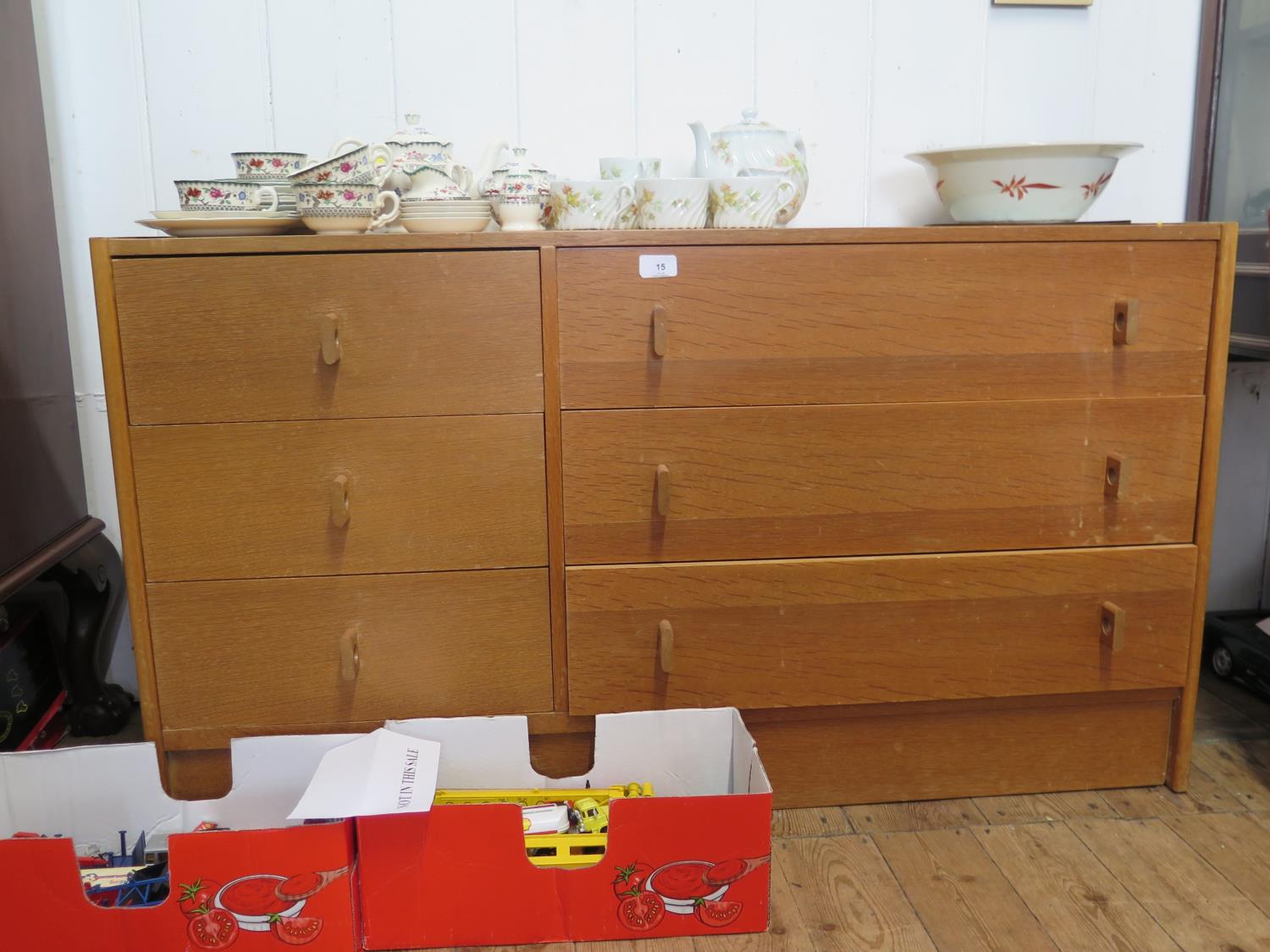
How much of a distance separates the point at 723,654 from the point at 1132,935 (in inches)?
23.0

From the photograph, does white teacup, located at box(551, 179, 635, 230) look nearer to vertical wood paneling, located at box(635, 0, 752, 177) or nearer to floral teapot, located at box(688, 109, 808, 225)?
floral teapot, located at box(688, 109, 808, 225)

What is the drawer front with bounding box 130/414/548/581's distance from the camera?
1279 millimetres

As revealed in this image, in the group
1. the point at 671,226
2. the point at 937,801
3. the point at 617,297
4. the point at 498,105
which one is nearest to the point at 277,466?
the point at 617,297

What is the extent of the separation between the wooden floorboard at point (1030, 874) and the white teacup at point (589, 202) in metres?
0.88

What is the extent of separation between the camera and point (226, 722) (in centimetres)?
135

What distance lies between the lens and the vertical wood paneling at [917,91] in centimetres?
170

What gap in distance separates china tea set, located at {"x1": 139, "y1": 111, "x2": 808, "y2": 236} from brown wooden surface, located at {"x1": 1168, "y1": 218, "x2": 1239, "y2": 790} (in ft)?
1.88

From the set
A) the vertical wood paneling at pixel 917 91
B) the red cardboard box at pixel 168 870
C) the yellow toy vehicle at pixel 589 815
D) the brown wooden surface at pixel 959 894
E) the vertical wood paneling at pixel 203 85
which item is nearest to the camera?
the red cardboard box at pixel 168 870

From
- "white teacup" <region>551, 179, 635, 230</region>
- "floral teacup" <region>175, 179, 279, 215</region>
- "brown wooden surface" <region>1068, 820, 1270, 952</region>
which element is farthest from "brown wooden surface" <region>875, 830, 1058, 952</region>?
"floral teacup" <region>175, 179, 279, 215</region>

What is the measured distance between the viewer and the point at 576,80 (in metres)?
1.66

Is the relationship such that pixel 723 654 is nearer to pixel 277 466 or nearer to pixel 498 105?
pixel 277 466

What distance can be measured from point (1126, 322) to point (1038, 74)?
616mm

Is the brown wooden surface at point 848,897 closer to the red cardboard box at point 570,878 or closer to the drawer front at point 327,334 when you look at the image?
the red cardboard box at point 570,878

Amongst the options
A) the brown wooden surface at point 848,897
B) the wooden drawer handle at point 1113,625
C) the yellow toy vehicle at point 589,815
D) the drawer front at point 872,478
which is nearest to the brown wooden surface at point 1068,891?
the brown wooden surface at point 848,897
